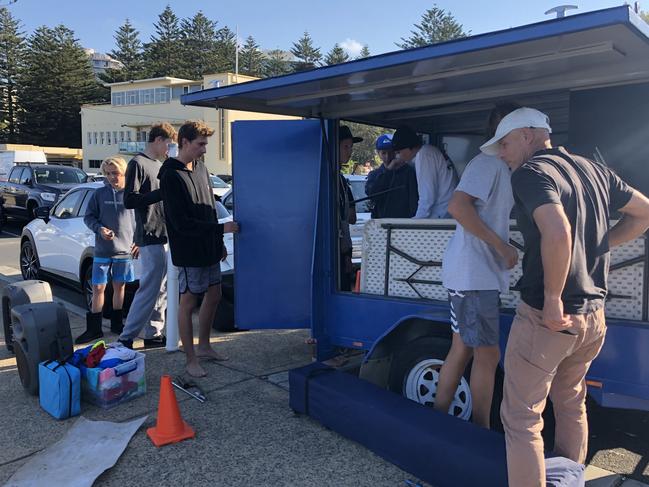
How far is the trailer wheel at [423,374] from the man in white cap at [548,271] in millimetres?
967

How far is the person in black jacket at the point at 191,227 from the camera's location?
4.26 m

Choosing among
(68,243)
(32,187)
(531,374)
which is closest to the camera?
(531,374)

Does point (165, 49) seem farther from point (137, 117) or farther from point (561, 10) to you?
point (561, 10)

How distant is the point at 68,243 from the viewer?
6.91m

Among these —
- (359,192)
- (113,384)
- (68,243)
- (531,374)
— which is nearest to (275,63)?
(359,192)

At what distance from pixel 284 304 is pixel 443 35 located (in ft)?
209

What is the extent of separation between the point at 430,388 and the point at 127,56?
80.4m

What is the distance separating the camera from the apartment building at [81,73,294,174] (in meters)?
53.6

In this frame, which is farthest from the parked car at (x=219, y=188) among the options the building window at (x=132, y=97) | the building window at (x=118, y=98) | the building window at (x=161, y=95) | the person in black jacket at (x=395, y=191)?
the building window at (x=118, y=98)

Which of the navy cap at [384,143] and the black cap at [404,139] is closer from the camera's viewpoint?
the black cap at [404,139]

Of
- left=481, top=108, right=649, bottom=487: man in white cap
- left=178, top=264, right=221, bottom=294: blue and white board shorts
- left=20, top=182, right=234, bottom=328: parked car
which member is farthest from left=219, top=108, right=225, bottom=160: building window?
left=481, top=108, right=649, bottom=487: man in white cap

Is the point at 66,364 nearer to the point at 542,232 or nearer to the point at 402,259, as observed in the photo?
the point at 402,259

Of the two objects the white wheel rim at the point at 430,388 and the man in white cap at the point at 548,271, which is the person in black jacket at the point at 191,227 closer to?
the white wheel rim at the point at 430,388

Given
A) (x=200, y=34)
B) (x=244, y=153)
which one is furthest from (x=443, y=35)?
(x=244, y=153)
